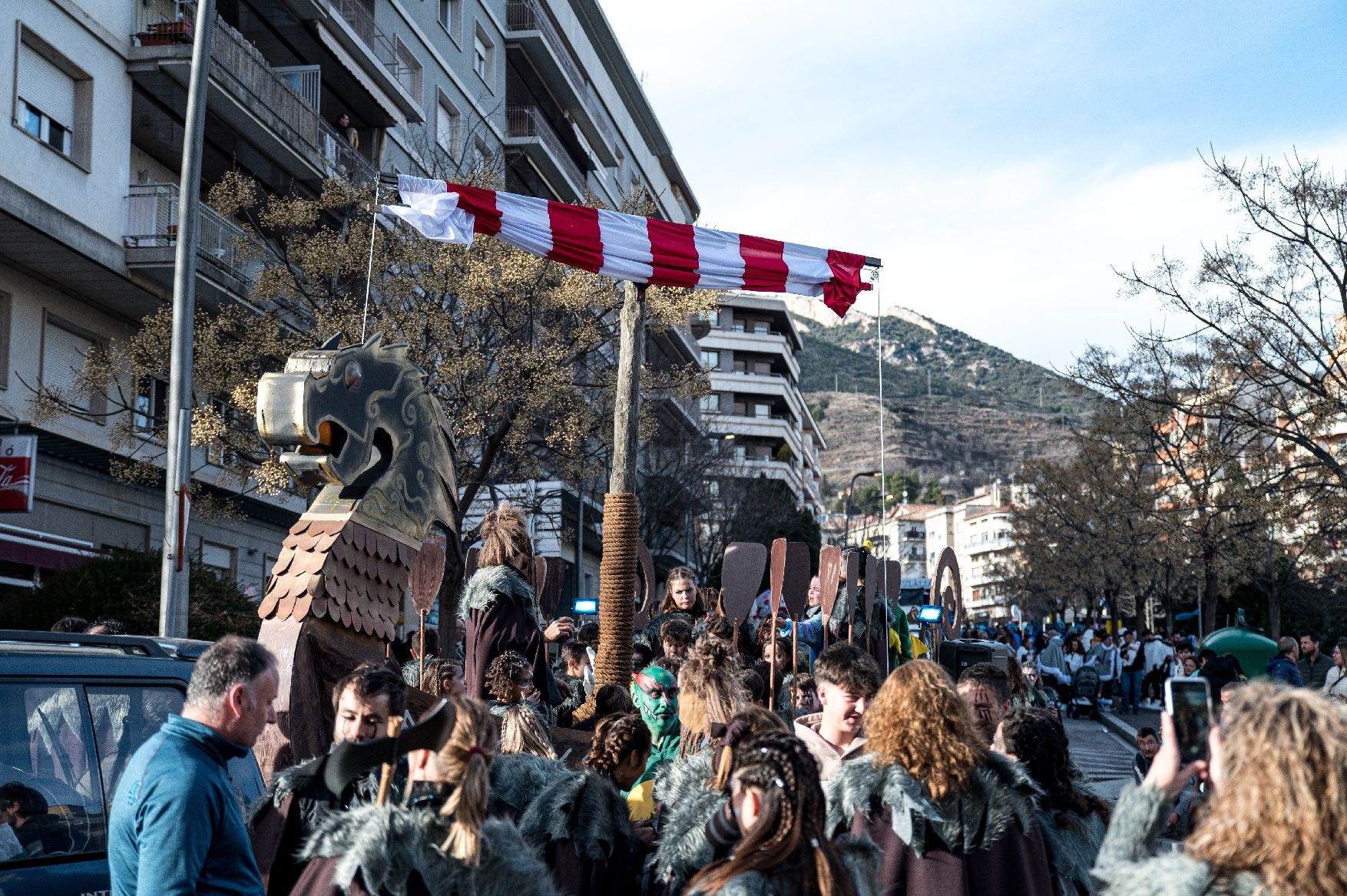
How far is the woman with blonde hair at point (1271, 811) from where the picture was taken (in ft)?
9.05

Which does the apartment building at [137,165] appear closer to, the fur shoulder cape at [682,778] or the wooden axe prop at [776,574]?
the wooden axe prop at [776,574]

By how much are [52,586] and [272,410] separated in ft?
31.9

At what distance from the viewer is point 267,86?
81.9 feet

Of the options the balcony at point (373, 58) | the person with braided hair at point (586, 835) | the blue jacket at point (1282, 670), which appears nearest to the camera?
the person with braided hair at point (586, 835)

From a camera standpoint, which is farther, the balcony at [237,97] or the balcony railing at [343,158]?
the balcony railing at [343,158]

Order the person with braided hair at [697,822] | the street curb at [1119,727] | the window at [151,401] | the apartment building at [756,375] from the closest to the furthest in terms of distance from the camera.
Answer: the person with braided hair at [697,822] < the window at [151,401] < the street curb at [1119,727] < the apartment building at [756,375]

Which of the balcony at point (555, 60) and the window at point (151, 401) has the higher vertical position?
the balcony at point (555, 60)

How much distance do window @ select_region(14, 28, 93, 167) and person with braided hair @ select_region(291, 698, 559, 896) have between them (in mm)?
18354

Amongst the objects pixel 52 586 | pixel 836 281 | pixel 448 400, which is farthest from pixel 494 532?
pixel 448 400

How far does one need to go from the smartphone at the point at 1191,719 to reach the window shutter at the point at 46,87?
65.7 ft

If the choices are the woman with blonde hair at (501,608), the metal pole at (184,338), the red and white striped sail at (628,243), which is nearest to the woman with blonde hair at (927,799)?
the woman with blonde hair at (501,608)

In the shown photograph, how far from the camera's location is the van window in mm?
4641

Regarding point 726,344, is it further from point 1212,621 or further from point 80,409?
point 80,409

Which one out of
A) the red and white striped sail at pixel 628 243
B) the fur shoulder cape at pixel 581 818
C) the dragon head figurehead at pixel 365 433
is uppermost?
the red and white striped sail at pixel 628 243
